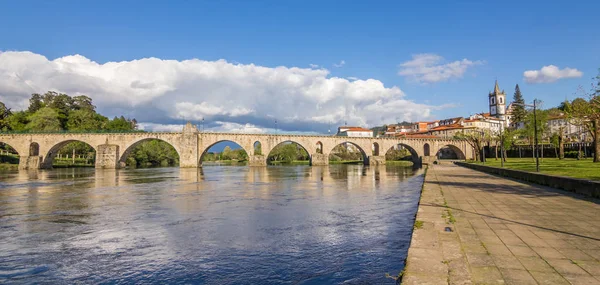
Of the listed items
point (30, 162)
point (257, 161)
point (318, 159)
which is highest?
point (30, 162)

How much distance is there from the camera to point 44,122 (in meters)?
81.1

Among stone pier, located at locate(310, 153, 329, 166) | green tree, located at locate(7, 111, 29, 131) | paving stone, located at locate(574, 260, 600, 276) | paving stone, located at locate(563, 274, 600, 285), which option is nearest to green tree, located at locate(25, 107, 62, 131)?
green tree, located at locate(7, 111, 29, 131)

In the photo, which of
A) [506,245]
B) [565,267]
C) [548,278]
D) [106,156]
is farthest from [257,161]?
[548,278]

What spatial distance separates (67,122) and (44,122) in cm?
1158

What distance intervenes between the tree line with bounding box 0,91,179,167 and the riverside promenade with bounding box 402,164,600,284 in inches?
3244

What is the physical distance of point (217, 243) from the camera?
9.16 meters

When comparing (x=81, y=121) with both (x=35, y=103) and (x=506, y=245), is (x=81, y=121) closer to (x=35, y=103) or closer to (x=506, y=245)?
(x=35, y=103)

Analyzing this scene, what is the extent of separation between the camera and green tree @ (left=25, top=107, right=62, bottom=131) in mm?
80000

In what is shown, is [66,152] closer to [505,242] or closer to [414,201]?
[414,201]

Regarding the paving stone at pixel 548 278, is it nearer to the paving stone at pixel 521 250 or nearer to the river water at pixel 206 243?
the paving stone at pixel 521 250

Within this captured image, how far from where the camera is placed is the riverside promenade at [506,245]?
4.44 meters

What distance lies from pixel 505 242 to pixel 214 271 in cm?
512

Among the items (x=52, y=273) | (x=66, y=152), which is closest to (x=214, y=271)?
(x=52, y=273)

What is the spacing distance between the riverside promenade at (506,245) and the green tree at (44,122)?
91.4 metres
